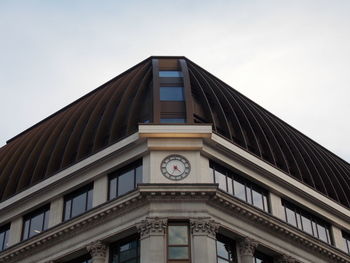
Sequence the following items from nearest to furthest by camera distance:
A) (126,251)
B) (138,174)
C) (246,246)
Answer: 1. (126,251)
2. (246,246)
3. (138,174)

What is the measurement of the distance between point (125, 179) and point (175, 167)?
4169 mm

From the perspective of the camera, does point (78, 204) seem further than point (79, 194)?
No

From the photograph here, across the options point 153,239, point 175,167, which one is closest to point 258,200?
point 175,167

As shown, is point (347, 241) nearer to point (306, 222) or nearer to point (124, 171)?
point (306, 222)

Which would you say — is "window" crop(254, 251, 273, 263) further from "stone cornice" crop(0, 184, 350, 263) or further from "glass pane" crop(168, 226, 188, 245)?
"glass pane" crop(168, 226, 188, 245)

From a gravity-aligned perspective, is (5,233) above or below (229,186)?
above

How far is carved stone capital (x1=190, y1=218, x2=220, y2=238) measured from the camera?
40.1 meters

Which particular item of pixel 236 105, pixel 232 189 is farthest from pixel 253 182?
pixel 236 105

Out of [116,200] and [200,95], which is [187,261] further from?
Result: [200,95]

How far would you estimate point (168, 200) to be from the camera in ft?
135

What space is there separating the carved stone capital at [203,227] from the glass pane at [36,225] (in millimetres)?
14411

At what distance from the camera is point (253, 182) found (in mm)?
47562

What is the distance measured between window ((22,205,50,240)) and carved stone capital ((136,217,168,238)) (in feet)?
37.0

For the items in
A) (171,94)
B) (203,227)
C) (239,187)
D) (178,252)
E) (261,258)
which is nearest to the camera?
(178,252)
